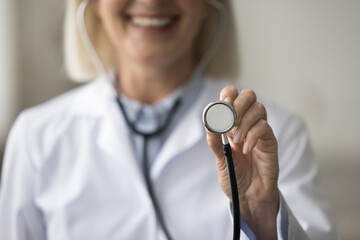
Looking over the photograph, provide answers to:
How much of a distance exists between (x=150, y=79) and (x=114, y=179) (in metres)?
0.16

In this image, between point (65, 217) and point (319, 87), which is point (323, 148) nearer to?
point (319, 87)

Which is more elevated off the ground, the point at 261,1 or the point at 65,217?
the point at 261,1

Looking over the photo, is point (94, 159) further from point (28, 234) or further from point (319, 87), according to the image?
point (319, 87)

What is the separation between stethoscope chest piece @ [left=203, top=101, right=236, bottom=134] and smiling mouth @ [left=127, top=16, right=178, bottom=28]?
315mm

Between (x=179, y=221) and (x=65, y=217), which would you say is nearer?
(x=179, y=221)

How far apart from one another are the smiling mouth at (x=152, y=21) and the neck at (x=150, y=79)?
0.19ft

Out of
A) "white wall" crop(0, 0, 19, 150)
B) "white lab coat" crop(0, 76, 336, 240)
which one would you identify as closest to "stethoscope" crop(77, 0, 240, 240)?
"white lab coat" crop(0, 76, 336, 240)

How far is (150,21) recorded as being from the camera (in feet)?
2.41

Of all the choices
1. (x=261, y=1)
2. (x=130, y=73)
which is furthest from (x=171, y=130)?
(x=261, y=1)

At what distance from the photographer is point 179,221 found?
24.6 inches

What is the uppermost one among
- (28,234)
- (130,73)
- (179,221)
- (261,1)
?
A: (261,1)

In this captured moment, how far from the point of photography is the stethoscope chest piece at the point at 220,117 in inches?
16.2

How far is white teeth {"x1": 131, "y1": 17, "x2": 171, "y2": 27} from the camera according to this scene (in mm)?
716

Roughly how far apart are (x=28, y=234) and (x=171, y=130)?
0.31 meters
